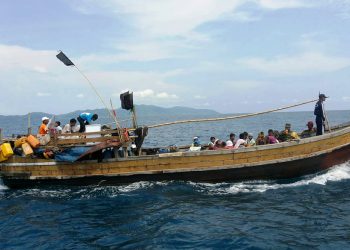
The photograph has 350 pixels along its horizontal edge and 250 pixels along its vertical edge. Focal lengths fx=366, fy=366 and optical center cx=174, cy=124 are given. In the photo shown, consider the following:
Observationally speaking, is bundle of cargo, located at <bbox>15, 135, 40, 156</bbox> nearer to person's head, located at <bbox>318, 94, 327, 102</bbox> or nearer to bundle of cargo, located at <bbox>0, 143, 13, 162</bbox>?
bundle of cargo, located at <bbox>0, 143, 13, 162</bbox>

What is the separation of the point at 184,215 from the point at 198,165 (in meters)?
3.85

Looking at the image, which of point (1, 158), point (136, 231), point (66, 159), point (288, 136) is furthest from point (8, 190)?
point (288, 136)

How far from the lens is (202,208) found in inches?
529

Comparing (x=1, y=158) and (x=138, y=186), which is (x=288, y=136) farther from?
(x=1, y=158)

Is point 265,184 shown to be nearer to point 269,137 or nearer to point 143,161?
point 269,137

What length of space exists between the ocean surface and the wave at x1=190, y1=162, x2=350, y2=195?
4 centimetres

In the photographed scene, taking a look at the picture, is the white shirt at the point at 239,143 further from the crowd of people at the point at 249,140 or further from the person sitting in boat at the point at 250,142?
the person sitting in boat at the point at 250,142

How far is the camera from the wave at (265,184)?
1557cm

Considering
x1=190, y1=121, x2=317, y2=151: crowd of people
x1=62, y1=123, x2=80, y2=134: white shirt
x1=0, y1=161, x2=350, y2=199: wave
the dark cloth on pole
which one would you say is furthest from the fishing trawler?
x1=190, y1=121, x2=317, y2=151: crowd of people

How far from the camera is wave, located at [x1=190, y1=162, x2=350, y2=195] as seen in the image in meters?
15.6

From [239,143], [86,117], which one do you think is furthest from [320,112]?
[86,117]

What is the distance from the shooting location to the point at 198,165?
1622 centimetres

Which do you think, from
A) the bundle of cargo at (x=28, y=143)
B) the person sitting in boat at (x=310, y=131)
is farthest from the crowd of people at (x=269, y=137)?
the bundle of cargo at (x=28, y=143)

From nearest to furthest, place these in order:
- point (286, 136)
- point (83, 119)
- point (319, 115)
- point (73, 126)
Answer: point (319, 115) → point (83, 119) → point (73, 126) → point (286, 136)
